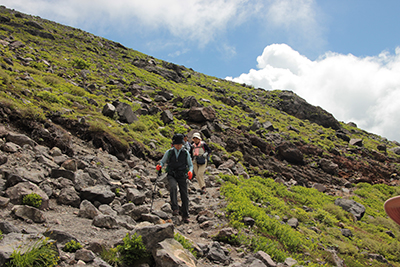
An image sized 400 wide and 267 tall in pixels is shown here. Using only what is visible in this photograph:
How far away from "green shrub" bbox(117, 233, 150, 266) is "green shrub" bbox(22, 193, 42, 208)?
220 centimetres

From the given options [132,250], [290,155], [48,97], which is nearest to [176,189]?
[132,250]

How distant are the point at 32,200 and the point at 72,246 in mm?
1838

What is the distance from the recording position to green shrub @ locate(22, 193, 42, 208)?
4578mm

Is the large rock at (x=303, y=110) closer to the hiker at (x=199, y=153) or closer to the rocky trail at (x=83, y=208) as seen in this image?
the hiker at (x=199, y=153)

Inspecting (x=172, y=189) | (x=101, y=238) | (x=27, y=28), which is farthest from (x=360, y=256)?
(x=27, y=28)

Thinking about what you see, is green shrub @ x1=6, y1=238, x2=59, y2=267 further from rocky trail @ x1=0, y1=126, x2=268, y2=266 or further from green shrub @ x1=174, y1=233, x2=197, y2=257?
green shrub @ x1=174, y1=233, x2=197, y2=257

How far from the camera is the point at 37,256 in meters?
3.01

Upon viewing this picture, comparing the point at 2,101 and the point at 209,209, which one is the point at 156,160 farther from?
the point at 2,101

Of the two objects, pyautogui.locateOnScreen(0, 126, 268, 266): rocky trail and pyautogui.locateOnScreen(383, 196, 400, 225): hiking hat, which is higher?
pyautogui.locateOnScreen(383, 196, 400, 225): hiking hat

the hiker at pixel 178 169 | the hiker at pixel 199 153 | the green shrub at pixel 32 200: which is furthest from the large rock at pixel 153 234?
the hiker at pixel 199 153

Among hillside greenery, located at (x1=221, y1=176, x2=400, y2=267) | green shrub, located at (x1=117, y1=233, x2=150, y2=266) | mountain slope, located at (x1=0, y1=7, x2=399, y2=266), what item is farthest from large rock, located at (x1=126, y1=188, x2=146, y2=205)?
hillside greenery, located at (x1=221, y1=176, x2=400, y2=267)

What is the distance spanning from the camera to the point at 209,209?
28.4 feet

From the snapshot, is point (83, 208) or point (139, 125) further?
point (139, 125)

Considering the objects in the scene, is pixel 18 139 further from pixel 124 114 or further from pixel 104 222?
pixel 124 114
